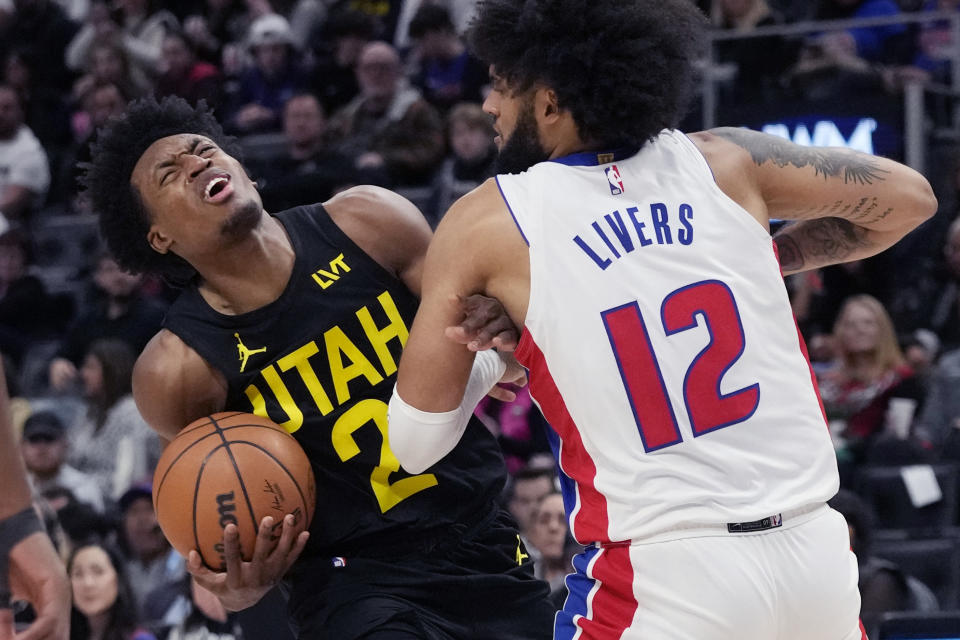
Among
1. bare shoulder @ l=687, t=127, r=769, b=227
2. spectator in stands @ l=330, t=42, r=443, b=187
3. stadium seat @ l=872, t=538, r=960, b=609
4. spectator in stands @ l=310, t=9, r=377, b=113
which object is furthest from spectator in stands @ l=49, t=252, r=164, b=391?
bare shoulder @ l=687, t=127, r=769, b=227

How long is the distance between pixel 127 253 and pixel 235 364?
1.97ft

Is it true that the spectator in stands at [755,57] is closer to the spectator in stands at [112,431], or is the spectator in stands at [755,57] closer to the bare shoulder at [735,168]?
the spectator in stands at [112,431]

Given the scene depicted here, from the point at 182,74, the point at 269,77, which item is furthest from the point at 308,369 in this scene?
the point at 182,74

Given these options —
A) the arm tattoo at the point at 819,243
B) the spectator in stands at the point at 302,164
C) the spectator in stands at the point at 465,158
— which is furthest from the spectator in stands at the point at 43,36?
the arm tattoo at the point at 819,243

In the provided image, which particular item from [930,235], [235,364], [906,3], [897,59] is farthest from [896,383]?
[235,364]

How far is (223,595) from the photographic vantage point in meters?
Result: 3.37

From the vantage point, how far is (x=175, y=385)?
11.6 feet

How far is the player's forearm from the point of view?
323cm

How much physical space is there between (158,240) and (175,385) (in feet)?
1.55

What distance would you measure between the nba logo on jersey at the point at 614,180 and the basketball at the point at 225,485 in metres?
→ 1.15

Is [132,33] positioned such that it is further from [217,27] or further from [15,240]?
[15,240]

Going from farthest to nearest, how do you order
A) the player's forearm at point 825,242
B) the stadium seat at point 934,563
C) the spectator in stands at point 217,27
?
1. the spectator in stands at point 217,27
2. the stadium seat at point 934,563
3. the player's forearm at point 825,242

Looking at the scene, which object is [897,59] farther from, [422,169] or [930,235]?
[422,169]

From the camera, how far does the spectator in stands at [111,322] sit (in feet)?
28.4
